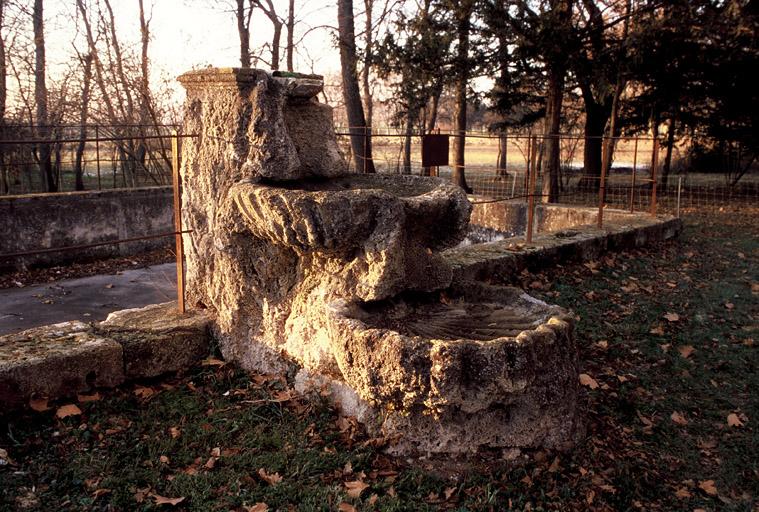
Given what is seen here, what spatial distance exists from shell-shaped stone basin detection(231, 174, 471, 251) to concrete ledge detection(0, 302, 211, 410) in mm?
1100

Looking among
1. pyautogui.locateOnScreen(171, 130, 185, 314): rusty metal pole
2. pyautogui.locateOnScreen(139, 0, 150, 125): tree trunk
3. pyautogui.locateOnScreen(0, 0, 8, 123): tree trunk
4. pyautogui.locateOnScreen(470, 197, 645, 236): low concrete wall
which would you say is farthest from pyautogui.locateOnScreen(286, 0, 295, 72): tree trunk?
pyautogui.locateOnScreen(171, 130, 185, 314): rusty metal pole

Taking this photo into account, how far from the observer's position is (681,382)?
16.6 feet

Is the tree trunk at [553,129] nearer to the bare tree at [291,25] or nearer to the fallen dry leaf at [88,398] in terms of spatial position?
the bare tree at [291,25]

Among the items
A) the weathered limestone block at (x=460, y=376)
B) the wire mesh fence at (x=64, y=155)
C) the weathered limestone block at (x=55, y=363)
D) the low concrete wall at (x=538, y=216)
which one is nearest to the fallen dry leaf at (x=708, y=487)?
the weathered limestone block at (x=460, y=376)

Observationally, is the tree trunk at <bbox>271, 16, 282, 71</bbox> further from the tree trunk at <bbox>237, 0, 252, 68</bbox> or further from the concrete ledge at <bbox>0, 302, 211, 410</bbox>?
the concrete ledge at <bbox>0, 302, 211, 410</bbox>

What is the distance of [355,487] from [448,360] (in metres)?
0.85

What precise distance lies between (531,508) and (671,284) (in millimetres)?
5050

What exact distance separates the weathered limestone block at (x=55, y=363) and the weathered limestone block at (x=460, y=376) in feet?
5.22

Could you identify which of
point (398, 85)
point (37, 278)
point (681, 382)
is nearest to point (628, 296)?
point (681, 382)

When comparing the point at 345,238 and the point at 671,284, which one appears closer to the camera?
the point at 345,238

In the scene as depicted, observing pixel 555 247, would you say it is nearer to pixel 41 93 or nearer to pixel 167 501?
pixel 167 501

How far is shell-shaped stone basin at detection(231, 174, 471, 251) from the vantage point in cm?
355

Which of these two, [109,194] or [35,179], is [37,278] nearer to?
[109,194]

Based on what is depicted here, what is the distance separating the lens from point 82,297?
28.2 feet
